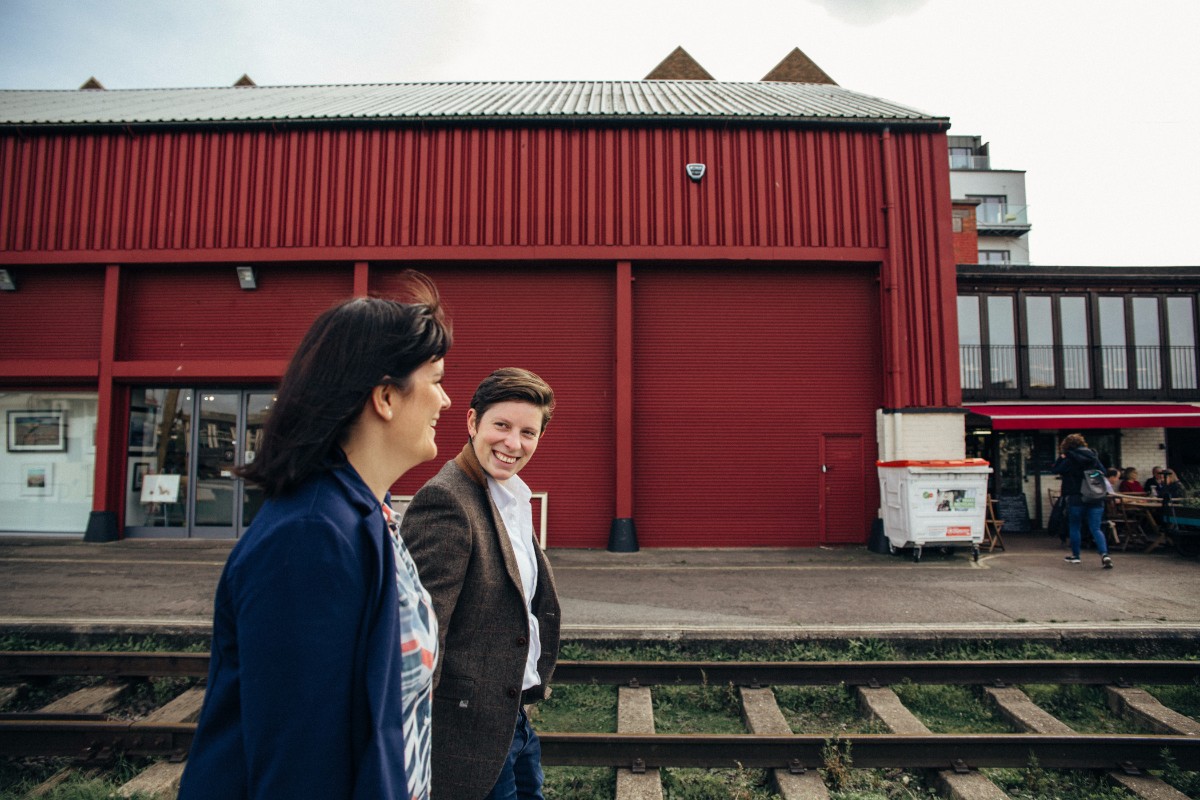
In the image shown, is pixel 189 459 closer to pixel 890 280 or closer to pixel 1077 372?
pixel 890 280

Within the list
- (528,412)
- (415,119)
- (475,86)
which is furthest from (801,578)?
(475,86)

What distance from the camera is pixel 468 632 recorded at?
190cm

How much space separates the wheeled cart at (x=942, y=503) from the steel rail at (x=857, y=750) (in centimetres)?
588

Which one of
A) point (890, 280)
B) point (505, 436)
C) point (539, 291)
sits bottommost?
point (505, 436)

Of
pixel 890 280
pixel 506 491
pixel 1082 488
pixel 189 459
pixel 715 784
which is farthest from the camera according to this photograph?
pixel 189 459

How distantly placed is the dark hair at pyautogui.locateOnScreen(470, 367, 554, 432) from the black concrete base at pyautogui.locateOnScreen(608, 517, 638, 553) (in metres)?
9.04

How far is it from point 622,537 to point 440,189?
7.01 metres

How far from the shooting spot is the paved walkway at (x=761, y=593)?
6.20m

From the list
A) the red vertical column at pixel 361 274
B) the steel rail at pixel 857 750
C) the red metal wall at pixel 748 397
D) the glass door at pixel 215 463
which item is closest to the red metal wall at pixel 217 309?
the red vertical column at pixel 361 274

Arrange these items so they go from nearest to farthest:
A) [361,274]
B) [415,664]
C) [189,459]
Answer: [415,664]
[361,274]
[189,459]

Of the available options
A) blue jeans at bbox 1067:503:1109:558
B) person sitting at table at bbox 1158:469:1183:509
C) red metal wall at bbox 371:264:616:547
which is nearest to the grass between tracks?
blue jeans at bbox 1067:503:1109:558

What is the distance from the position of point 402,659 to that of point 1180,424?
57.7 feet

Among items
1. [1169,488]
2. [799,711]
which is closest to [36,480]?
[799,711]

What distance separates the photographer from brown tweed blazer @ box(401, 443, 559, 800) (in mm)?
1847
